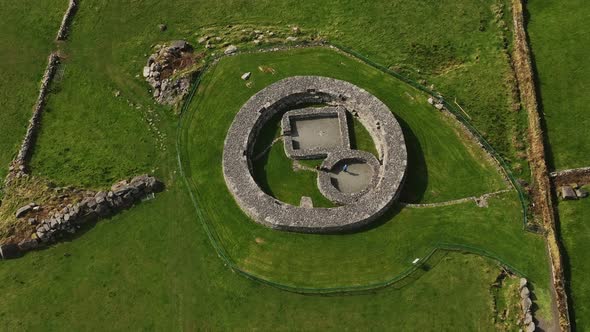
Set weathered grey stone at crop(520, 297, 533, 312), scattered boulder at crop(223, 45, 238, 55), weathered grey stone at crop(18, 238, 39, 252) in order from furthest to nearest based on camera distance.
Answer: scattered boulder at crop(223, 45, 238, 55) → weathered grey stone at crop(18, 238, 39, 252) → weathered grey stone at crop(520, 297, 533, 312)

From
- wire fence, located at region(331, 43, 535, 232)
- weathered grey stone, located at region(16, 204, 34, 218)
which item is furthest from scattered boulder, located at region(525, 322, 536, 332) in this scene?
weathered grey stone, located at region(16, 204, 34, 218)

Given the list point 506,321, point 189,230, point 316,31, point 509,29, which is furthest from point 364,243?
point 509,29

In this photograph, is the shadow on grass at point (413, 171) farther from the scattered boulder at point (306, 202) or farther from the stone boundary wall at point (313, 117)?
the scattered boulder at point (306, 202)

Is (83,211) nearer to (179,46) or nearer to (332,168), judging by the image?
(179,46)

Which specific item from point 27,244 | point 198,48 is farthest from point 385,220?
point 27,244

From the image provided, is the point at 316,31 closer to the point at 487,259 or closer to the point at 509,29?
the point at 509,29

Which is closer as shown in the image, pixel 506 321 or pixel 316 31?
pixel 506 321

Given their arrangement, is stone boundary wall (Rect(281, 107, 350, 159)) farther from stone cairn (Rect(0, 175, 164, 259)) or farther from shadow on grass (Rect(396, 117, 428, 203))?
stone cairn (Rect(0, 175, 164, 259))
